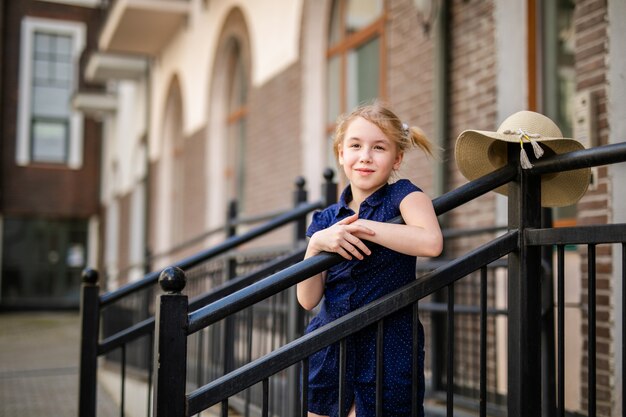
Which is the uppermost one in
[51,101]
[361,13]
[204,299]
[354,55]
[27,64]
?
[27,64]

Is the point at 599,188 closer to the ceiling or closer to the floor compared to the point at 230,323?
closer to the ceiling

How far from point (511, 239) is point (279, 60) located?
238 inches

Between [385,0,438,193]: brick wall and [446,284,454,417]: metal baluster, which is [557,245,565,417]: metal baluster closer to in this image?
[446,284,454,417]: metal baluster

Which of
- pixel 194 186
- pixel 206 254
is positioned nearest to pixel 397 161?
pixel 206 254

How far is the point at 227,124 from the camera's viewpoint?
10320 mm

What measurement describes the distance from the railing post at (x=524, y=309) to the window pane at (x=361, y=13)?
4247mm

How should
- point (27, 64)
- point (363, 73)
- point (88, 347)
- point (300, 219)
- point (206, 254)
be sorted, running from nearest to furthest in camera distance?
point (88, 347) < point (206, 254) < point (300, 219) < point (363, 73) < point (27, 64)

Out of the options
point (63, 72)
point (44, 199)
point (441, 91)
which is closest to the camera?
point (441, 91)

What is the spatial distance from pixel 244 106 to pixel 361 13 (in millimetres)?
3417

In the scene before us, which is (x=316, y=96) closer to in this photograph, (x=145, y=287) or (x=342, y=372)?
(x=145, y=287)

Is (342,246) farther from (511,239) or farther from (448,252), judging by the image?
(448,252)

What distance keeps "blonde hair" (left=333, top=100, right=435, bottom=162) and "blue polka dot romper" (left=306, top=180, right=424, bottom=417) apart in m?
0.14

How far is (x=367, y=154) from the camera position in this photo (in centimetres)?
229

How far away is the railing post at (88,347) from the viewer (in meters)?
3.80
